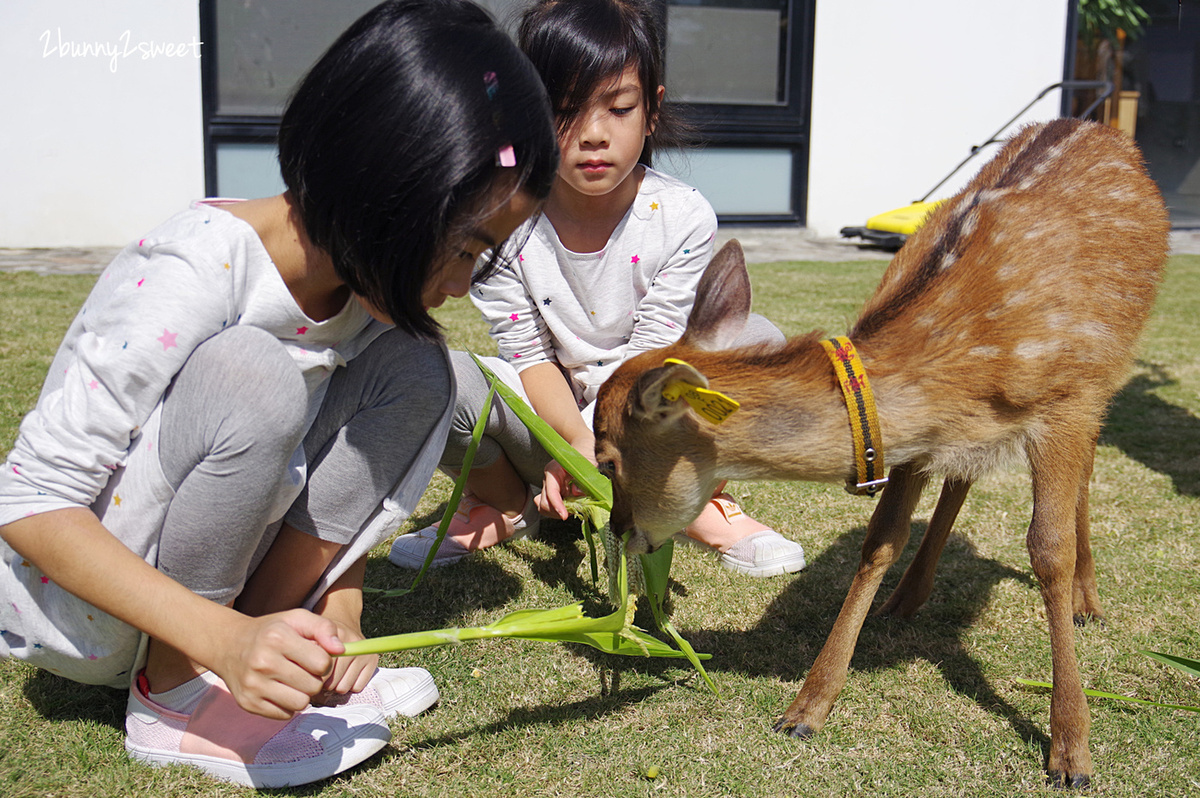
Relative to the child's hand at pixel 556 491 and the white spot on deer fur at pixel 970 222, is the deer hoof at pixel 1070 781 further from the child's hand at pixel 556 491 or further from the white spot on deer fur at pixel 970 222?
the child's hand at pixel 556 491

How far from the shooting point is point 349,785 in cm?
228

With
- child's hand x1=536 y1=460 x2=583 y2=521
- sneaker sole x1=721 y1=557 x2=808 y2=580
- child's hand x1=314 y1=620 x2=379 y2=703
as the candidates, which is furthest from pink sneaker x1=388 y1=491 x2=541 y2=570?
child's hand x1=314 y1=620 x2=379 y2=703

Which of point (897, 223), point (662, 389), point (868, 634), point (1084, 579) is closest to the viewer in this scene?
point (662, 389)

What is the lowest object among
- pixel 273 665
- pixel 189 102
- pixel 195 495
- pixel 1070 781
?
pixel 1070 781

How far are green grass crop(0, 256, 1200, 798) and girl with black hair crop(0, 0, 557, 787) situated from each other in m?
0.22

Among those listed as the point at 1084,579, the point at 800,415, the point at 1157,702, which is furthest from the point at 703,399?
the point at 1084,579

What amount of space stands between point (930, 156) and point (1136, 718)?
11.2 metres

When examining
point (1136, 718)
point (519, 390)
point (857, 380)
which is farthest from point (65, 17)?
point (1136, 718)

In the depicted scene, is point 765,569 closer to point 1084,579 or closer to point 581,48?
point 1084,579

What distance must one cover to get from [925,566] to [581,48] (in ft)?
6.39

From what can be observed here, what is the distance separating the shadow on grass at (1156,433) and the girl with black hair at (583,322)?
81.5 inches

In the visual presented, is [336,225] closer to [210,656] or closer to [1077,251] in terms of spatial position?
[210,656]

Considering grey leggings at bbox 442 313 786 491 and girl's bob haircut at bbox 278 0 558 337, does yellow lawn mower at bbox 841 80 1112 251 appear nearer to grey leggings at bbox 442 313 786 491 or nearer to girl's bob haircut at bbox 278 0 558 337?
grey leggings at bbox 442 313 786 491

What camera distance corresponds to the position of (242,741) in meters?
2.27
